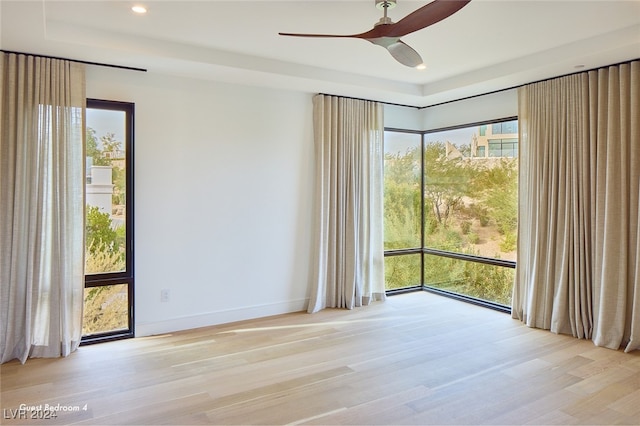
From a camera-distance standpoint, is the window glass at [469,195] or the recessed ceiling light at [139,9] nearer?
the recessed ceiling light at [139,9]

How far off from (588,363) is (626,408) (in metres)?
0.76

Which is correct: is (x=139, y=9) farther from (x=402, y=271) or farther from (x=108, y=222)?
(x=402, y=271)

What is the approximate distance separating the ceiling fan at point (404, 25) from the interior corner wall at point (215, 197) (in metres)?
1.94

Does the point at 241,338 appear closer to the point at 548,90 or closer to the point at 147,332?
the point at 147,332

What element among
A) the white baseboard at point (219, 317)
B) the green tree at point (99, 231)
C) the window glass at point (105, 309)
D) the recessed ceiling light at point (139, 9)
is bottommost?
the white baseboard at point (219, 317)

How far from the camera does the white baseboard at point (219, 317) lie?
14.0 feet

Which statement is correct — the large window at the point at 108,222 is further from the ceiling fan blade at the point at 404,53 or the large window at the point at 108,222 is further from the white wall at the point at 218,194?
the ceiling fan blade at the point at 404,53

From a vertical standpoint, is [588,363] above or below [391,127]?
below

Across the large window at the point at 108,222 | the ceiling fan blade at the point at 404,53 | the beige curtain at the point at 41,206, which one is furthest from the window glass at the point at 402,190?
the beige curtain at the point at 41,206

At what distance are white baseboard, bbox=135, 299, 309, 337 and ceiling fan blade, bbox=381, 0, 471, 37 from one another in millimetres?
3285

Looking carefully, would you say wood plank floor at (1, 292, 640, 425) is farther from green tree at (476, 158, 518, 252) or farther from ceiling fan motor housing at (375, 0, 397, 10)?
ceiling fan motor housing at (375, 0, 397, 10)

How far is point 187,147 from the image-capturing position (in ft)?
14.4

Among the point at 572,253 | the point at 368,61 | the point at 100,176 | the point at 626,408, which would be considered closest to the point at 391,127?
the point at 368,61

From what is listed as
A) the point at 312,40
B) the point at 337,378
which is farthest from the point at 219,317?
the point at 312,40
